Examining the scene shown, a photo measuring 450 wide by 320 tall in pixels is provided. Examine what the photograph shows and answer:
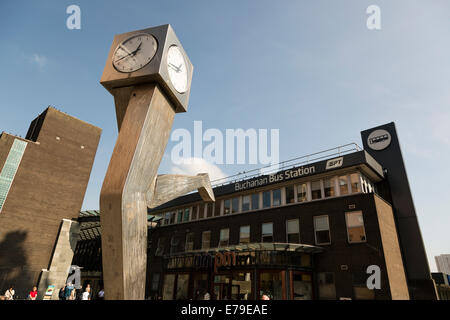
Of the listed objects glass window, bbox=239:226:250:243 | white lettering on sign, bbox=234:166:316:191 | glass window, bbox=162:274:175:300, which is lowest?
glass window, bbox=162:274:175:300

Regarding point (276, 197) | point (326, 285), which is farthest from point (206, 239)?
point (326, 285)

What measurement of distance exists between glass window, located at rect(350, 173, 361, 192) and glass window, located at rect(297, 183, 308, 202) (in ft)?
11.6

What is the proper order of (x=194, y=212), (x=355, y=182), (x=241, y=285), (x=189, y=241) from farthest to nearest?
(x=194, y=212) < (x=189, y=241) < (x=355, y=182) < (x=241, y=285)

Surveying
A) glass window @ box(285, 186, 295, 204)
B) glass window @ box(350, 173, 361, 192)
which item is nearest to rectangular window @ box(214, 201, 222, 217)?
glass window @ box(285, 186, 295, 204)

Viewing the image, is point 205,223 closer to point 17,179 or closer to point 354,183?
point 354,183

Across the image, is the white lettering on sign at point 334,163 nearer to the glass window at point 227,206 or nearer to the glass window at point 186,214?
the glass window at point 227,206

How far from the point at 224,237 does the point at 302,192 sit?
8560mm

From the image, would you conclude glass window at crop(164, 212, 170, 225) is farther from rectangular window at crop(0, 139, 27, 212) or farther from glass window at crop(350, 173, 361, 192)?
glass window at crop(350, 173, 361, 192)

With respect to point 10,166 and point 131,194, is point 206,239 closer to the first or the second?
point 10,166

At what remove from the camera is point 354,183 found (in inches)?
795

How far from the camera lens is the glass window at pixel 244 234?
954 inches

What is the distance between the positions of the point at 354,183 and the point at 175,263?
52.5 ft

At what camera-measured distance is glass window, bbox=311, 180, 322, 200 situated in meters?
21.6

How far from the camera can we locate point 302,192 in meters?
22.5
